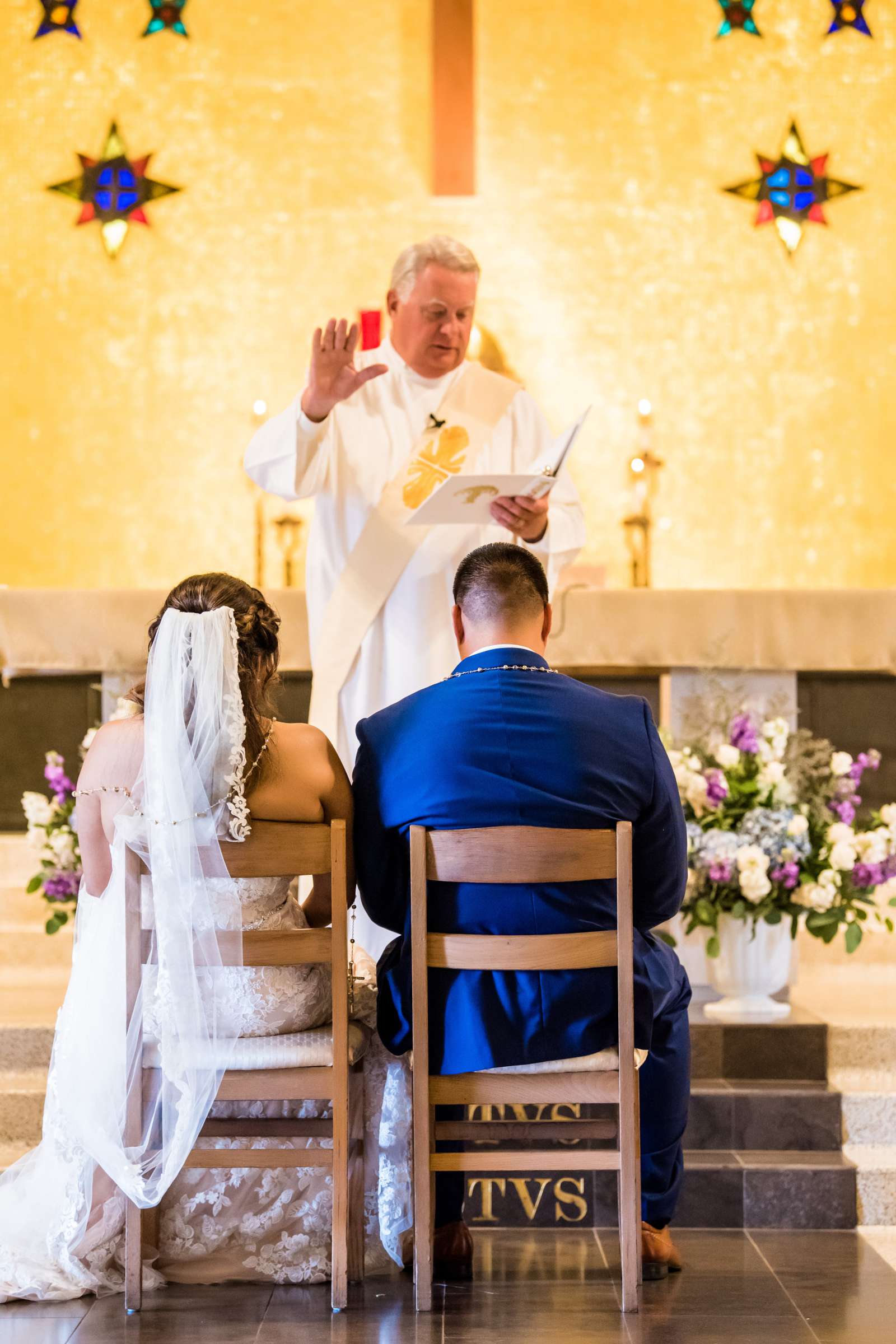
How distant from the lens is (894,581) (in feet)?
23.7

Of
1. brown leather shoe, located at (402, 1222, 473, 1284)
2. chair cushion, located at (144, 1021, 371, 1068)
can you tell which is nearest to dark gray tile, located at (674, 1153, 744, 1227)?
brown leather shoe, located at (402, 1222, 473, 1284)

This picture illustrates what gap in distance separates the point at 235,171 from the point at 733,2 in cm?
245

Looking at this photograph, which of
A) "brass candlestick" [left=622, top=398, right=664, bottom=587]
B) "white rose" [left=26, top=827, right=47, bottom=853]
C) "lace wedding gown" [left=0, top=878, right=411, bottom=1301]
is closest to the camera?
"lace wedding gown" [left=0, top=878, right=411, bottom=1301]

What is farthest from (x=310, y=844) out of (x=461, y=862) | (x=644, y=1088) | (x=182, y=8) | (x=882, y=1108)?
(x=182, y=8)

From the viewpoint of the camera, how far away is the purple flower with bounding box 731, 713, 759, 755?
14.4 feet

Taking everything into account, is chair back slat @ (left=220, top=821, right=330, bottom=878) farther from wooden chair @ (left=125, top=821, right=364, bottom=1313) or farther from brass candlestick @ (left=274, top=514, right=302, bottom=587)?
brass candlestick @ (left=274, top=514, right=302, bottom=587)

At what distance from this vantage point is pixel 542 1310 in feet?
10.0

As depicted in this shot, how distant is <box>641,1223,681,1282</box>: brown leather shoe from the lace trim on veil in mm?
1201

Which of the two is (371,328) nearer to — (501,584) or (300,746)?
(501,584)

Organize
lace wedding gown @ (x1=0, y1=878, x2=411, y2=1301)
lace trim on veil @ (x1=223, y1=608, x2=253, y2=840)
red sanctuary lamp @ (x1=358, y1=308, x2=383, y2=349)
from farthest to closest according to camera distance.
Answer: red sanctuary lamp @ (x1=358, y1=308, x2=383, y2=349)
lace wedding gown @ (x1=0, y1=878, x2=411, y2=1301)
lace trim on veil @ (x1=223, y1=608, x2=253, y2=840)

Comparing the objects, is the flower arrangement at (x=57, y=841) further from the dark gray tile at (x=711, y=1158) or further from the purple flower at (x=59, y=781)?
the dark gray tile at (x=711, y=1158)

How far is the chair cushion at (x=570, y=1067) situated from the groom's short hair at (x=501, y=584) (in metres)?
0.87

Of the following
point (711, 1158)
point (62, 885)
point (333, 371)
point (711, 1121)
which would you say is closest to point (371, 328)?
point (333, 371)

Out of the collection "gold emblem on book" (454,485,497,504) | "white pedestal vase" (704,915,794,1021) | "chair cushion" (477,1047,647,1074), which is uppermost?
"gold emblem on book" (454,485,497,504)
